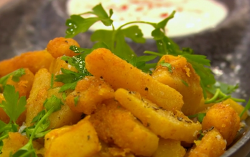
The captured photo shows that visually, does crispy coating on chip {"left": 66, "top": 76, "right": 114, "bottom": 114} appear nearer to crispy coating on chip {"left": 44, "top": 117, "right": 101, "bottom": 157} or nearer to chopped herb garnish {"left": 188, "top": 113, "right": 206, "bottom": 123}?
crispy coating on chip {"left": 44, "top": 117, "right": 101, "bottom": 157}

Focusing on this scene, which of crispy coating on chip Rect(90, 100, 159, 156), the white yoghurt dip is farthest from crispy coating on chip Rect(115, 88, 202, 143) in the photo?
the white yoghurt dip

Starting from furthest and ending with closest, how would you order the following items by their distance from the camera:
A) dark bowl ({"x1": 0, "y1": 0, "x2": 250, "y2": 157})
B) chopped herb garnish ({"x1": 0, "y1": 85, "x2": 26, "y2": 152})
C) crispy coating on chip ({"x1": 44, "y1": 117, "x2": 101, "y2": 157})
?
dark bowl ({"x1": 0, "y1": 0, "x2": 250, "y2": 157})
chopped herb garnish ({"x1": 0, "y1": 85, "x2": 26, "y2": 152})
crispy coating on chip ({"x1": 44, "y1": 117, "x2": 101, "y2": 157})

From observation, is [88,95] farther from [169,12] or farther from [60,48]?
[169,12]

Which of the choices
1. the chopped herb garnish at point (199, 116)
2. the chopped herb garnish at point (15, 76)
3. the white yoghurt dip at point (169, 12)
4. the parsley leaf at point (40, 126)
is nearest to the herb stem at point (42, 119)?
the parsley leaf at point (40, 126)

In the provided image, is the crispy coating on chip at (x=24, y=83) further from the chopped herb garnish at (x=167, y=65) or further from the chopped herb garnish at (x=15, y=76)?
the chopped herb garnish at (x=167, y=65)

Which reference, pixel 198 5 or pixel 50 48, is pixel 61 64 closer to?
pixel 50 48

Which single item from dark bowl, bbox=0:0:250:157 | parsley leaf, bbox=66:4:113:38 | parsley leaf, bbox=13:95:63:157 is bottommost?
dark bowl, bbox=0:0:250:157
